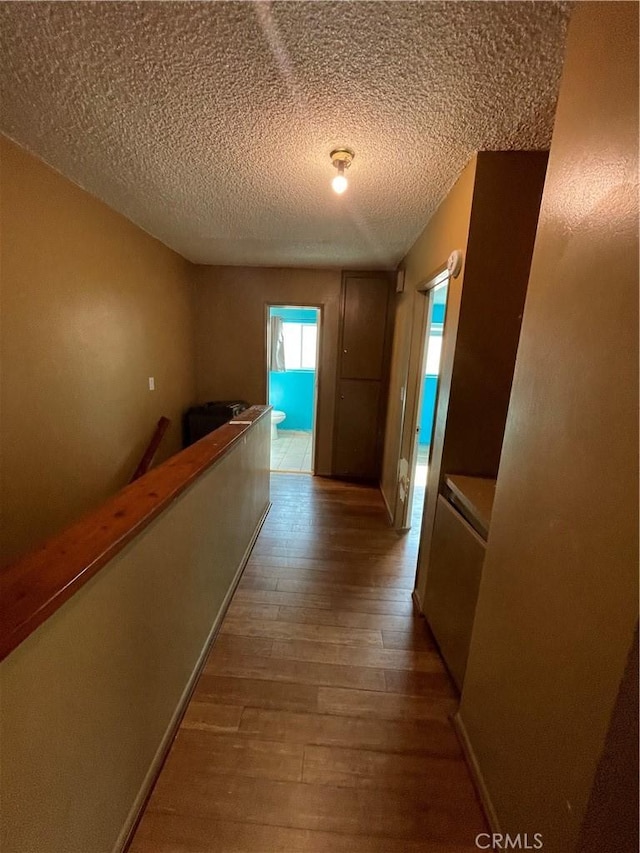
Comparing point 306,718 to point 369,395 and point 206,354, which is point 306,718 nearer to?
point 369,395

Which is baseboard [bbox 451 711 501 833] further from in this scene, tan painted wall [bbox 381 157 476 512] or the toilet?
the toilet

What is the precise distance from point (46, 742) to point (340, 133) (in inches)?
78.6

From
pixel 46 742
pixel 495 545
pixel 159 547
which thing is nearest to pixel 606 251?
pixel 495 545

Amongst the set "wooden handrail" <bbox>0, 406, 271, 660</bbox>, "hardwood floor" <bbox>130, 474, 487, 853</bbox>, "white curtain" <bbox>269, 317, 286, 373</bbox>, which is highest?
"white curtain" <bbox>269, 317, 286, 373</bbox>

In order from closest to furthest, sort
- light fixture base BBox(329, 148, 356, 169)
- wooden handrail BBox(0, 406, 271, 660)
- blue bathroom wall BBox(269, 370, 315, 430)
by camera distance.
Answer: wooden handrail BBox(0, 406, 271, 660), light fixture base BBox(329, 148, 356, 169), blue bathroom wall BBox(269, 370, 315, 430)

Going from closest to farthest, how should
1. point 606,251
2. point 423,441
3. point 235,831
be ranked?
point 606,251 < point 235,831 < point 423,441

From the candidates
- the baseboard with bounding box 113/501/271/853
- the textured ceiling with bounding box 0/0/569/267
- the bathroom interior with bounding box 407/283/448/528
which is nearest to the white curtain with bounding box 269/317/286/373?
the bathroom interior with bounding box 407/283/448/528

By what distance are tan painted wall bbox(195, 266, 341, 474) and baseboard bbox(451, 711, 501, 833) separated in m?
2.91

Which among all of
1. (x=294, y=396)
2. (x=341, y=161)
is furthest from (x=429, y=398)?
(x=341, y=161)

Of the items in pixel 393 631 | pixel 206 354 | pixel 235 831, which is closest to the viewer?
pixel 235 831

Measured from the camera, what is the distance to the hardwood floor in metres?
1.03

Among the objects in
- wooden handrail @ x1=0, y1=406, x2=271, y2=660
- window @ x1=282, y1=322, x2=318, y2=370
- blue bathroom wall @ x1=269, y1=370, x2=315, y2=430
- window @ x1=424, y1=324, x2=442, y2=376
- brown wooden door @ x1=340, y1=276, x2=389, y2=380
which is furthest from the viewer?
blue bathroom wall @ x1=269, y1=370, x2=315, y2=430

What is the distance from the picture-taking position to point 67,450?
1.89m

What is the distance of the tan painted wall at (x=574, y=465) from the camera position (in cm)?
62
